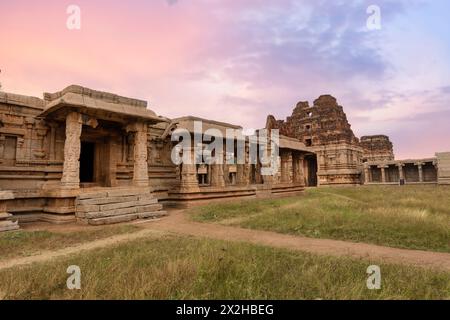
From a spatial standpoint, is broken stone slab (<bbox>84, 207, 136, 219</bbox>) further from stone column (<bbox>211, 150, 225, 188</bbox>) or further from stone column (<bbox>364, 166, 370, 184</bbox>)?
stone column (<bbox>364, 166, 370, 184</bbox>)

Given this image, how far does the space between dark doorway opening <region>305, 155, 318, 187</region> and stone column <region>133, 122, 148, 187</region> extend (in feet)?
105

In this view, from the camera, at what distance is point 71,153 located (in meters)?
10.7

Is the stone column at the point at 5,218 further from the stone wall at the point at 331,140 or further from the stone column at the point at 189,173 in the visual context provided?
the stone wall at the point at 331,140

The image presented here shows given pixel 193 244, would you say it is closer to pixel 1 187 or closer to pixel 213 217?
pixel 213 217

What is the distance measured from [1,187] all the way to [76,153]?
283cm

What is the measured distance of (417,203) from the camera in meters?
13.1

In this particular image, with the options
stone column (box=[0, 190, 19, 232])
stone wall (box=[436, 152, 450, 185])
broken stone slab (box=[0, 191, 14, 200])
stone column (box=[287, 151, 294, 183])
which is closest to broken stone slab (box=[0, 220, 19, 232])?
stone column (box=[0, 190, 19, 232])

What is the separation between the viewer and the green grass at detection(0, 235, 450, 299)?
11.2 feet

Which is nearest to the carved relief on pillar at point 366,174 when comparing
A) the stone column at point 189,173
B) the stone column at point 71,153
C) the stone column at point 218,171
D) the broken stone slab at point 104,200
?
the stone column at point 218,171

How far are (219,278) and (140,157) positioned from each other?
1016 centimetres

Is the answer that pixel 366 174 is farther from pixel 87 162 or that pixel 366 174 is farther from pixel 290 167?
pixel 87 162

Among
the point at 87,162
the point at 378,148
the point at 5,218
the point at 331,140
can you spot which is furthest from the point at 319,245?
the point at 378,148

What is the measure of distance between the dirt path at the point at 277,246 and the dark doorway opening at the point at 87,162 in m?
7.68
